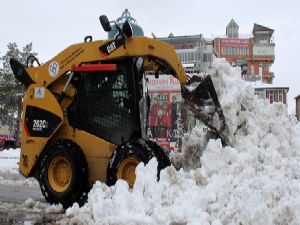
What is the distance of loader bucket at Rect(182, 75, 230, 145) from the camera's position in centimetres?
617

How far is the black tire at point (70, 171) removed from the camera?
695 centimetres

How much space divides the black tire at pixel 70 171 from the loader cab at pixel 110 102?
436mm

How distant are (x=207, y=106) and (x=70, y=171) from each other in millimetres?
2339

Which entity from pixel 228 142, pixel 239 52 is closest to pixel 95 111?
pixel 228 142

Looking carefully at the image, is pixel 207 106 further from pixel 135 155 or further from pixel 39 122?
pixel 39 122

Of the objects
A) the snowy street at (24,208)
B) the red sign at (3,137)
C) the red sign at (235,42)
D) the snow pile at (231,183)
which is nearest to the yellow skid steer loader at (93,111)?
the snowy street at (24,208)

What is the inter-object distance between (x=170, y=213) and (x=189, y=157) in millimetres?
2334

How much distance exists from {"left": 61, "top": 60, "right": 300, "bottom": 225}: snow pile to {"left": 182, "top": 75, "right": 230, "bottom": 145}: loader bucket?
0.33 feet

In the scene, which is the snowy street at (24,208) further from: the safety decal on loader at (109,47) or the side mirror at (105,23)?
the side mirror at (105,23)

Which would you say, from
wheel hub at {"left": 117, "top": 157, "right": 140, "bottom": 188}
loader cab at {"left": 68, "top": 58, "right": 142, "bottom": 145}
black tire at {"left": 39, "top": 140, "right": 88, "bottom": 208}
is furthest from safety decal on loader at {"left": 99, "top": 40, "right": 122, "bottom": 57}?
wheel hub at {"left": 117, "top": 157, "right": 140, "bottom": 188}

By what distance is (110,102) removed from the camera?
7262 millimetres

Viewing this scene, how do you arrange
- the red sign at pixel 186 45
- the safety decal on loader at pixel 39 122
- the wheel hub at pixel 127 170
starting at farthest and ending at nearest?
the red sign at pixel 186 45 → the safety decal on loader at pixel 39 122 → the wheel hub at pixel 127 170

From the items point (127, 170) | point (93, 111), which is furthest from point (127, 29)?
point (127, 170)

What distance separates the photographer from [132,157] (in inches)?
252
